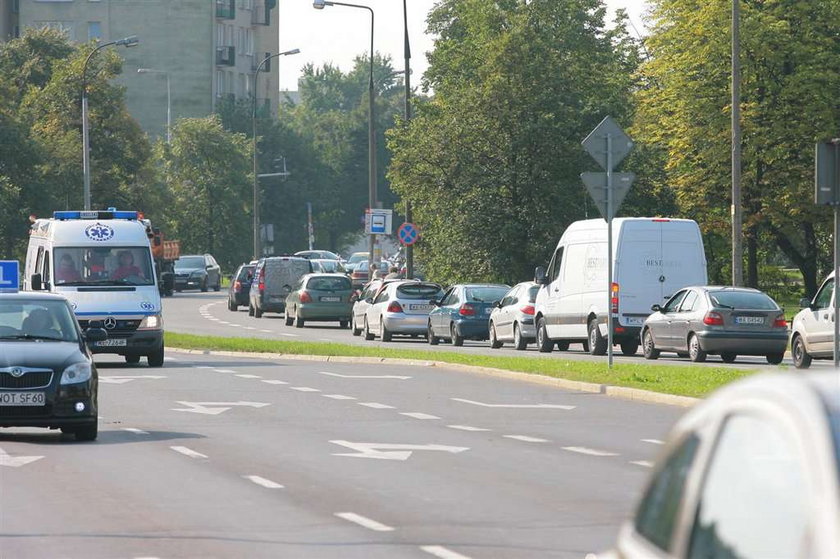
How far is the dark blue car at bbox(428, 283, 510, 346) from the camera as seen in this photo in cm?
4009

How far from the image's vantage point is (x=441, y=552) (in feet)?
31.0

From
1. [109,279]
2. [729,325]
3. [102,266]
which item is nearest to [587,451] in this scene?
[729,325]

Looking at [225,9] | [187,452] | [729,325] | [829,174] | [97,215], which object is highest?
[225,9]

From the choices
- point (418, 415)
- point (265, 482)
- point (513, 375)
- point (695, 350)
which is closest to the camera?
point (265, 482)

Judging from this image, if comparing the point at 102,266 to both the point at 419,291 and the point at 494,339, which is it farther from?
the point at 419,291

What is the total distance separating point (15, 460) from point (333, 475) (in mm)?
2893

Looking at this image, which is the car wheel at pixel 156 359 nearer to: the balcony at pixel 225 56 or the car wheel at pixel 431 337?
the car wheel at pixel 431 337

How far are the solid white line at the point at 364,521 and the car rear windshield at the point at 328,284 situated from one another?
41255 mm

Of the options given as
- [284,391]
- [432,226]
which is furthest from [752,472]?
[432,226]

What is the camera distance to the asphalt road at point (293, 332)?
108 ft

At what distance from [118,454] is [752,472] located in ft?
39.2

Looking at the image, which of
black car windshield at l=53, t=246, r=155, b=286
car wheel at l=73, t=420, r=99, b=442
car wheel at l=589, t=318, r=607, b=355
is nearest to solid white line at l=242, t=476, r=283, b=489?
car wheel at l=73, t=420, r=99, b=442

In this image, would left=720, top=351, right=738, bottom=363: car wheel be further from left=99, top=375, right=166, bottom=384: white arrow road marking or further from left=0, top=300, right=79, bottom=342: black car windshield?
left=0, top=300, right=79, bottom=342: black car windshield

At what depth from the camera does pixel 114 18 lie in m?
120
